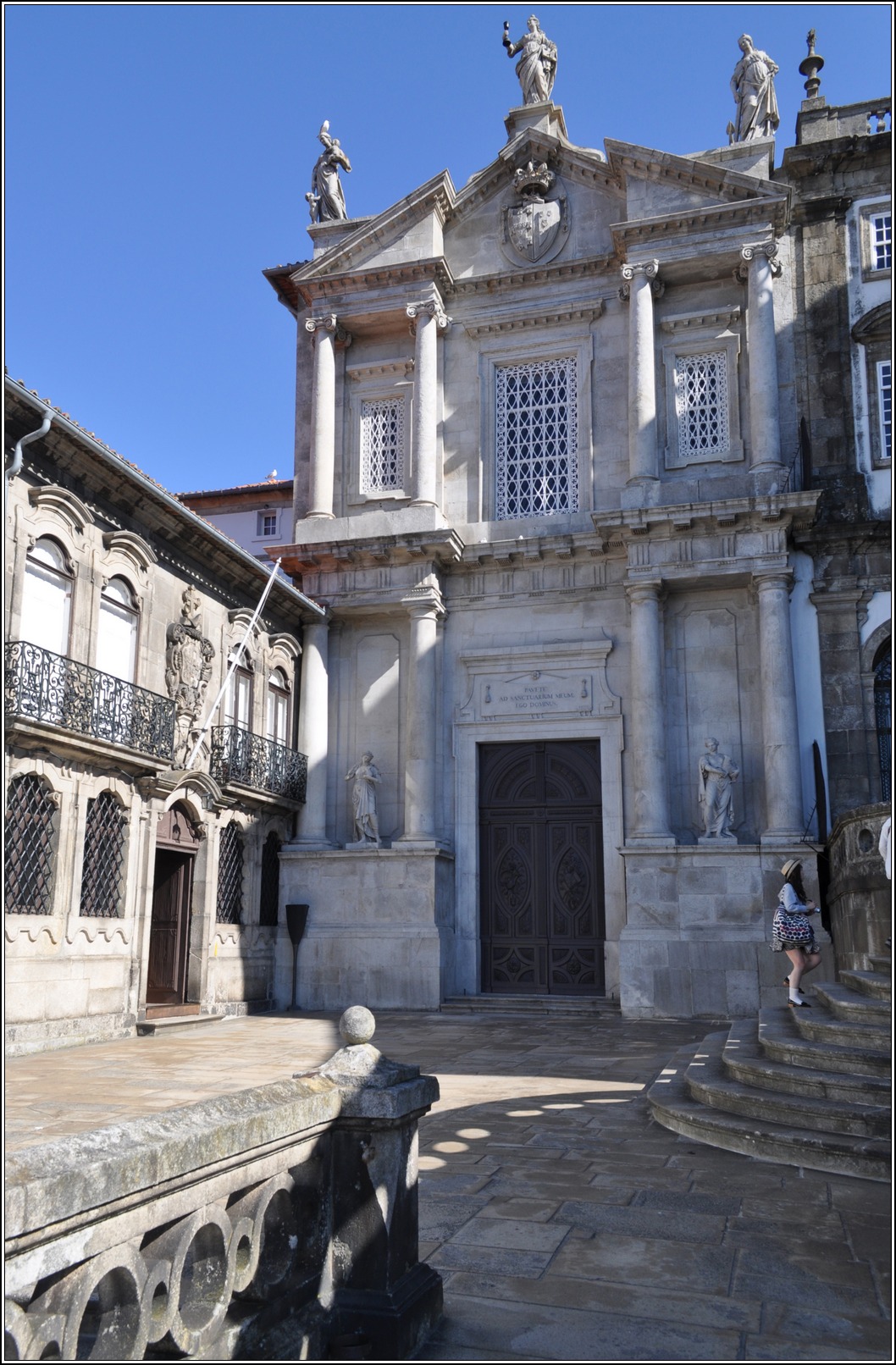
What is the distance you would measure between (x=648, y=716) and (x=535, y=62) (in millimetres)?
12432

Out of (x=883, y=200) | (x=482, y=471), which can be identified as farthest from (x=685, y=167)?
(x=482, y=471)

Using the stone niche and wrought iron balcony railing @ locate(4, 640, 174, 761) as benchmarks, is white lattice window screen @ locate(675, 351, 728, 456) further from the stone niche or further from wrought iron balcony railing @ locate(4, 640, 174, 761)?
wrought iron balcony railing @ locate(4, 640, 174, 761)

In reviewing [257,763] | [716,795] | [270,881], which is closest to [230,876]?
[270,881]

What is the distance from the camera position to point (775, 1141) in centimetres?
690

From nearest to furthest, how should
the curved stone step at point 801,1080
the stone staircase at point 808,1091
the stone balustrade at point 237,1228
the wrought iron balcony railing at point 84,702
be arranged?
the stone balustrade at point 237,1228 < the stone staircase at point 808,1091 < the curved stone step at point 801,1080 < the wrought iron balcony railing at point 84,702

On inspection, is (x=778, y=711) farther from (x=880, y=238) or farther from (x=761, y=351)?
(x=880, y=238)

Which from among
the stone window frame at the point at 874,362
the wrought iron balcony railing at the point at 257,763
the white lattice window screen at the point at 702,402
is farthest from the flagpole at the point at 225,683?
the stone window frame at the point at 874,362

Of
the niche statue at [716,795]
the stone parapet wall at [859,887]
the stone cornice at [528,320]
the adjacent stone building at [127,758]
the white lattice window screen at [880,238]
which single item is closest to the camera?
the stone parapet wall at [859,887]

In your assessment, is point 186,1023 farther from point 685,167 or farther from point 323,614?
point 685,167

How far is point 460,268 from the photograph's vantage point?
2042 centimetres

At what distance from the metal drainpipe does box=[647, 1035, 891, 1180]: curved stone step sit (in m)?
9.35

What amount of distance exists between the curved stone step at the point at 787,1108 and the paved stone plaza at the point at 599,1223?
452mm

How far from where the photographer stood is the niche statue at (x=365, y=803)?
723 inches

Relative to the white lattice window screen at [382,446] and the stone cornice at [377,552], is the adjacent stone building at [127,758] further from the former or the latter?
the white lattice window screen at [382,446]
